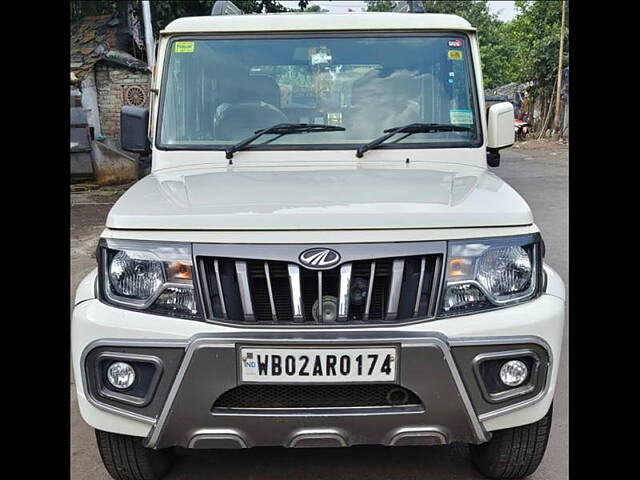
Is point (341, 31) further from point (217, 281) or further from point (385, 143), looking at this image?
point (217, 281)

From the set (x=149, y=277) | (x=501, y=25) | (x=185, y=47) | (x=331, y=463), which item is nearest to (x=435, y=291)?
(x=149, y=277)

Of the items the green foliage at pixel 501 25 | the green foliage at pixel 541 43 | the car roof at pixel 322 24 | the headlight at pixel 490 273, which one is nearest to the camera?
the headlight at pixel 490 273

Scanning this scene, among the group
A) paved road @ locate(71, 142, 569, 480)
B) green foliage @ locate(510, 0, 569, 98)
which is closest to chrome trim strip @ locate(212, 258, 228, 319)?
paved road @ locate(71, 142, 569, 480)

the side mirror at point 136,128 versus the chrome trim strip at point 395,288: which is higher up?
the side mirror at point 136,128

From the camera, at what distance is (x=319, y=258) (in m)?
2.40

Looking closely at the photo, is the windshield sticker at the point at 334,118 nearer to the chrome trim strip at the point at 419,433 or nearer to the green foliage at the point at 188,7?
the chrome trim strip at the point at 419,433

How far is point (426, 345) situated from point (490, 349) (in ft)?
0.83

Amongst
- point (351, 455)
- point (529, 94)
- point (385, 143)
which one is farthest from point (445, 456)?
point (529, 94)

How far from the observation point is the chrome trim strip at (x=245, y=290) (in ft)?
7.87

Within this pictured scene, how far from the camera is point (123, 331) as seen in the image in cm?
243

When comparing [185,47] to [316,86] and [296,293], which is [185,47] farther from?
[296,293]

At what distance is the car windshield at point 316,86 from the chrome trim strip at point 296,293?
4.64 ft

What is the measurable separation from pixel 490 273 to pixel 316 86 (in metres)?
1.74

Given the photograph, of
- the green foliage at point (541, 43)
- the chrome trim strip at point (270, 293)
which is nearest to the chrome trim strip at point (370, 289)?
the chrome trim strip at point (270, 293)
